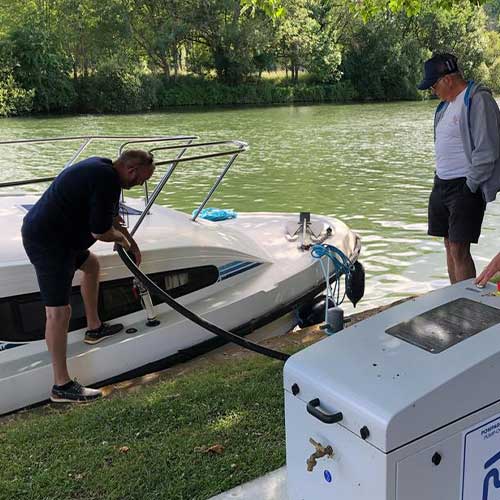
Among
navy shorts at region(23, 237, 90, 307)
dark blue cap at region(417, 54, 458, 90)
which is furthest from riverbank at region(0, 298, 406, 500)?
dark blue cap at region(417, 54, 458, 90)

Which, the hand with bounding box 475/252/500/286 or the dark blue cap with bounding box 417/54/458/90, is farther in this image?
the dark blue cap with bounding box 417/54/458/90

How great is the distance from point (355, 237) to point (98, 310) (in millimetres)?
3231

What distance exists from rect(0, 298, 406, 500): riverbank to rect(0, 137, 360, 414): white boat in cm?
25

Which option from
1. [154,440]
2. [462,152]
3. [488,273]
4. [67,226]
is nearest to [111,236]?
[67,226]

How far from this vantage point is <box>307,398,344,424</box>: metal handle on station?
1.75 meters

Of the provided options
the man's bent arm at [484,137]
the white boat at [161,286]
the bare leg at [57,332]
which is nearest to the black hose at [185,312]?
the white boat at [161,286]

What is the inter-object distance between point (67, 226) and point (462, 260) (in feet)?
9.74

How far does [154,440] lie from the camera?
3.54 m

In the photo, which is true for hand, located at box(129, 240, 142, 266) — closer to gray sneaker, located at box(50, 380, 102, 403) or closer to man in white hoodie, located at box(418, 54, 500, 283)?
gray sneaker, located at box(50, 380, 102, 403)

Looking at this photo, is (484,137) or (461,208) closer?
(484,137)

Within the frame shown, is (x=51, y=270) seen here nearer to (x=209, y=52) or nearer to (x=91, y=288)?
(x=91, y=288)

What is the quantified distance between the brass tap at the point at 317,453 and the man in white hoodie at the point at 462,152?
3.18 meters

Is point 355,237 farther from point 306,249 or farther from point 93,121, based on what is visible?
point 93,121

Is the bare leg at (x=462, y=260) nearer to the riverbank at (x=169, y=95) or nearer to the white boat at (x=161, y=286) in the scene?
the white boat at (x=161, y=286)
